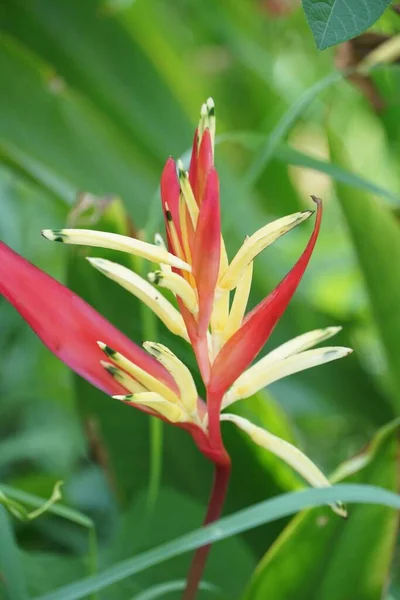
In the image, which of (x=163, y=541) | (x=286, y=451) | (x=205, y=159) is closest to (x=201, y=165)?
(x=205, y=159)

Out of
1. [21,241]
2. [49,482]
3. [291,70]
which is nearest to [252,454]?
[49,482]

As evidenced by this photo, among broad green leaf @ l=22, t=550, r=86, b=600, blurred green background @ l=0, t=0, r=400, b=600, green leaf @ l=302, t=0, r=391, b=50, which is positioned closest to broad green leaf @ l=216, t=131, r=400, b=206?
blurred green background @ l=0, t=0, r=400, b=600

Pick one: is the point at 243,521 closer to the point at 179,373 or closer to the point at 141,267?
the point at 179,373

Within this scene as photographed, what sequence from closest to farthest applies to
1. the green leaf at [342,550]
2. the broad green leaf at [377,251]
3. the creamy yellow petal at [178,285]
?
the creamy yellow petal at [178,285] < the green leaf at [342,550] < the broad green leaf at [377,251]

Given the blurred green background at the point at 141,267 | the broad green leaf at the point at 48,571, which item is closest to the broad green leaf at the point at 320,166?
the blurred green background at the point at 141,267

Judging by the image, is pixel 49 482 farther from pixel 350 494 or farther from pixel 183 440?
pixel 350 494

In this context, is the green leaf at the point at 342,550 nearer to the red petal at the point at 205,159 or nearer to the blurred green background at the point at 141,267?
the blurred green background at the point at 141,267

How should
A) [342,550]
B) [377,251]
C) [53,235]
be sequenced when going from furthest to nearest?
[377,251] → [342,550] → [53,235]

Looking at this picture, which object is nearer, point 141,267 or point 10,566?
point 10,566
